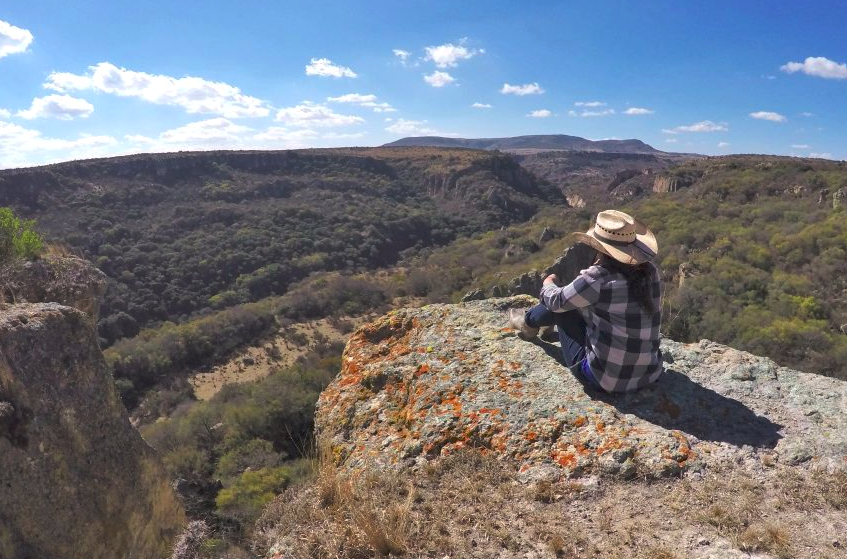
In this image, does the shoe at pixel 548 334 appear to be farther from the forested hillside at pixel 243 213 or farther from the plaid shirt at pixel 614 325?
the forested hillside at pixel 243 213

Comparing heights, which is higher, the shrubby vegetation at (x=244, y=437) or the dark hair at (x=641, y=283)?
the dark hair at (x=641, y=283)

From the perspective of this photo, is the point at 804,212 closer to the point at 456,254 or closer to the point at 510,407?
the point at 456,254

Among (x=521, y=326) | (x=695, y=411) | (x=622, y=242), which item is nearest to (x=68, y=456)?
(x=521, y=326)

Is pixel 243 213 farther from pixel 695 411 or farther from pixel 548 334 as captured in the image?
pixel 695 411

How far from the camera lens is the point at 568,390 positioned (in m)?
4.08

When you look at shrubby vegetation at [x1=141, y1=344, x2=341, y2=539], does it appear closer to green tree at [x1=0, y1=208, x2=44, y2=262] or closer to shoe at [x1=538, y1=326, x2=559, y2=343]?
green tree at [x1=0, y1=208, x2=44, y2=262]

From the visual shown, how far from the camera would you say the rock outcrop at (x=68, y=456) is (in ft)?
16.0

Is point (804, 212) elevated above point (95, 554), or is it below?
above

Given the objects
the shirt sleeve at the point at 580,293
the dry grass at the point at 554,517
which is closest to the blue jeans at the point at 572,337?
the shirt sleeve at the point at 580,293

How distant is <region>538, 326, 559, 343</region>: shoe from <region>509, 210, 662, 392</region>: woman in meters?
1.03

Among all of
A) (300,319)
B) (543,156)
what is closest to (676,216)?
(300,319)

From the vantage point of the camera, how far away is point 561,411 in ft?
12.6

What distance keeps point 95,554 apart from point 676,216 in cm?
3129

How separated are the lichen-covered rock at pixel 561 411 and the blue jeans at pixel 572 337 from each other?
11 centimetres
